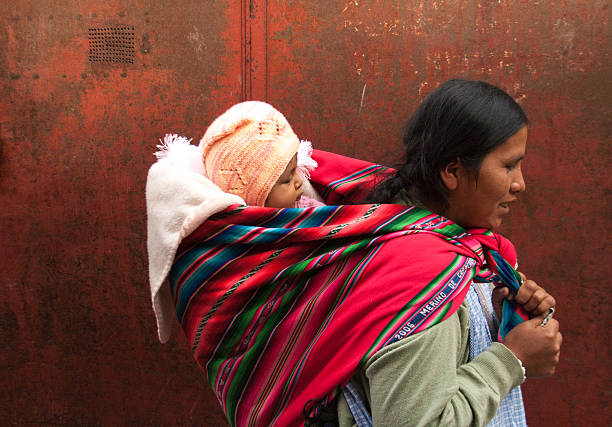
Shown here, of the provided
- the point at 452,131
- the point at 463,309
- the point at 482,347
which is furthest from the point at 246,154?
the point at 482,347

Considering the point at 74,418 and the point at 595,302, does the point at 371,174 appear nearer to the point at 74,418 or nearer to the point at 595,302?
the point at 595,302

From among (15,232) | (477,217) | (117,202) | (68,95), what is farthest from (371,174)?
(15,232)

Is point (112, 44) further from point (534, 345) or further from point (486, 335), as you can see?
point (534, 345)

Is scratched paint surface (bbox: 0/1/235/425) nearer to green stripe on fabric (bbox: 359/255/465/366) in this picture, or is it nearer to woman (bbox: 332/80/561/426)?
woman (bbox: 332/80/561/426)

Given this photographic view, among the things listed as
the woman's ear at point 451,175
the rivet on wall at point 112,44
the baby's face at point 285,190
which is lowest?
the baby's face at point 285,190

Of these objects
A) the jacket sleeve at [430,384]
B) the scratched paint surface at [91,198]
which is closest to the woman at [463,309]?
the jacket sleeve at [430,384]

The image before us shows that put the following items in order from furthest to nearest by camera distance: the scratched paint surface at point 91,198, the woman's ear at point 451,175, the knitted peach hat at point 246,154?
the scratched paint surface at point 91,198
the knitted peach hat at point 246,154
the woman's ear at point 451,175

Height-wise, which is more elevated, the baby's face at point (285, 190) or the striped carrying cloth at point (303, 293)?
the baby's face at point (285, 190)

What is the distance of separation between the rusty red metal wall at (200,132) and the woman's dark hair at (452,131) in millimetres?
891

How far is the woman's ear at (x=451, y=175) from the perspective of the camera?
1.32 meters

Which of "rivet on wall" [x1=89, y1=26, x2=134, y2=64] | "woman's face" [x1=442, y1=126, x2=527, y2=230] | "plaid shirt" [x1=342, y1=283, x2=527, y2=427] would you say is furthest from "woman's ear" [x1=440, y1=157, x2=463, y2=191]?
"rivet on wall" [x1=89, y1=26, x2=134, y2=64]

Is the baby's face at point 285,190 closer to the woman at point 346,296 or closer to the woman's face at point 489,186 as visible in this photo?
the woman at point 346,296

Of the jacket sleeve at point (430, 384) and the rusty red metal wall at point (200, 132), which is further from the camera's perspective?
the rusty red metal wall at point (200, 132)

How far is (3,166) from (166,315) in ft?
4.92
